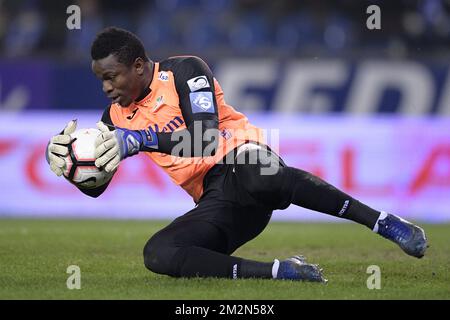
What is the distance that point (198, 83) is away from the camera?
640 centimetres

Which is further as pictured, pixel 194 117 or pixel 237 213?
pixel 237 213

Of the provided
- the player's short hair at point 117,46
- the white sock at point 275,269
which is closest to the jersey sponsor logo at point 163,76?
the player's short hair at point 117,46

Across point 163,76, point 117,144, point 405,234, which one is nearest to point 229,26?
point 163,76

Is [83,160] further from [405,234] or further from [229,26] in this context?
[229,26]

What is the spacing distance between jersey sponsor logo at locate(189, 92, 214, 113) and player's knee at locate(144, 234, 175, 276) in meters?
0.95

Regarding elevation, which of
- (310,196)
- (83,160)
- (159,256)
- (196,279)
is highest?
(83,160)

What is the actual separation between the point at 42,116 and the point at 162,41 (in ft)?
10.2

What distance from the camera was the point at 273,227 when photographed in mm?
11719

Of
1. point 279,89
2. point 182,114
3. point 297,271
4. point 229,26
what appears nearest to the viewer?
point 297,271

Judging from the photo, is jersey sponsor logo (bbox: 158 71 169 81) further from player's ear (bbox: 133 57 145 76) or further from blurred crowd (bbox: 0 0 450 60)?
blurred crowd (bbox: 0 0 450 60)

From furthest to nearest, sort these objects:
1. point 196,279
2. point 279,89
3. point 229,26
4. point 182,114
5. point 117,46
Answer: point 229,26 < point 279,89 < point 182,114 < point 117,46 < point 196,279

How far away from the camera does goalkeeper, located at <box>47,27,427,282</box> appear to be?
19.9ft

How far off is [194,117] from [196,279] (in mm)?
1118
